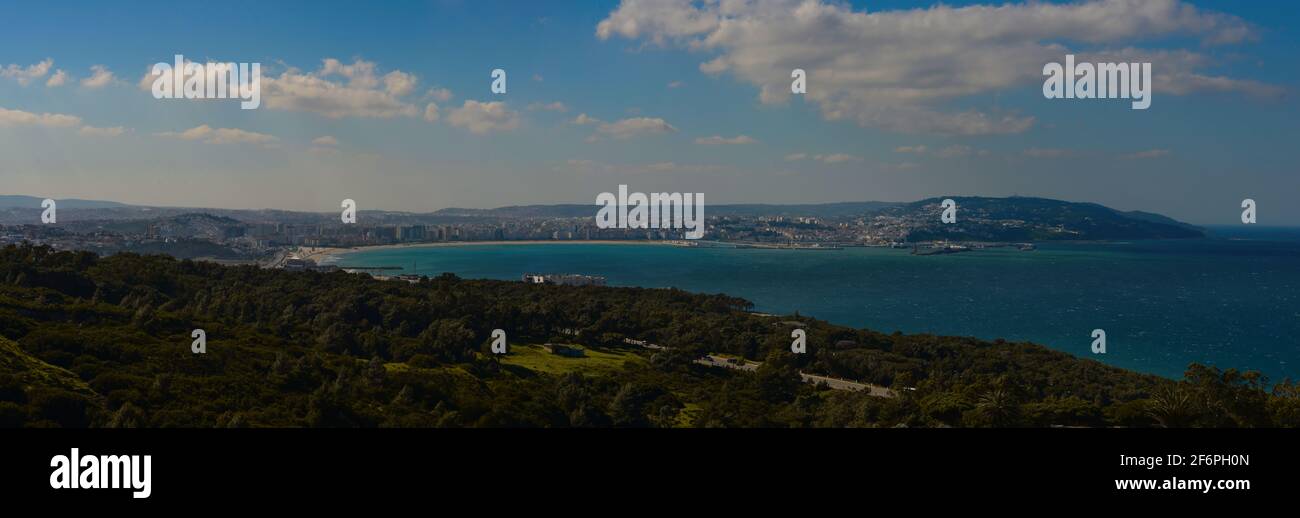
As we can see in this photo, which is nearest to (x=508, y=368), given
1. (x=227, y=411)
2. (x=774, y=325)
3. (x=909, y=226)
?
(x=227, y=411)

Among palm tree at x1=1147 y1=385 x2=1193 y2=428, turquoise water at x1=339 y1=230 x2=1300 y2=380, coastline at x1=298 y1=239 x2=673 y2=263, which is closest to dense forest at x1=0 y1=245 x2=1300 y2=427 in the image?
palm tree at x1=1147 y1=385 x2=1193 y2=428

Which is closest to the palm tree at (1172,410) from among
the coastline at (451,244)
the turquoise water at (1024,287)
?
the turquoise water at (1024,287)

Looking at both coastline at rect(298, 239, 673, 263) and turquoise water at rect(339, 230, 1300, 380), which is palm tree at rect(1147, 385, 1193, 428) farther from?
coastline at rect(298, 239, 673, 263)

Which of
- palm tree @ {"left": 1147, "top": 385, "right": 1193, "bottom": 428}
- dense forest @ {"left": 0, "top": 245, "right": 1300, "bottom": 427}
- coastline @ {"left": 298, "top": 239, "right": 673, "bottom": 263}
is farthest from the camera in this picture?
coastline @ {"left": 298, "top": 239, "right": 673, "bottom": 263}

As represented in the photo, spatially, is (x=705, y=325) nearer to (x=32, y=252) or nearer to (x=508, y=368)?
(x=508, y=368)

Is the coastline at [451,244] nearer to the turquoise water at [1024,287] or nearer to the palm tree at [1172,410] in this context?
the turquoise water at [1024,287]

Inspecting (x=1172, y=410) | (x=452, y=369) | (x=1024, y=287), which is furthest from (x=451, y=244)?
(x=1172, y=410)

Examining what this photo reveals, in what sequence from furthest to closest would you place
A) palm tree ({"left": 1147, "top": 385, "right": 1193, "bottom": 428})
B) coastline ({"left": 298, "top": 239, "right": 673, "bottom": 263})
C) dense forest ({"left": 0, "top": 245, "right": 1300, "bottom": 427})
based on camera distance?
coastline ({"left": 298, "top": 239, "right": 673, "bottom": 263})
dense forest ({"left": 0, "top": 245, "right": 1300, "bottom": 427})
palm tree ({"left": 1147, "top": 385, "right": 1193, "bottom": 428})
